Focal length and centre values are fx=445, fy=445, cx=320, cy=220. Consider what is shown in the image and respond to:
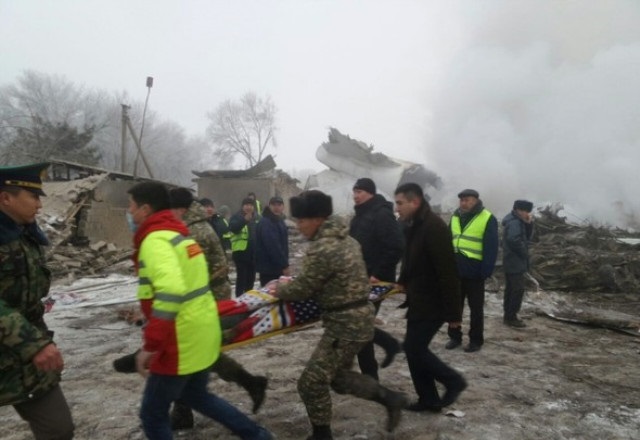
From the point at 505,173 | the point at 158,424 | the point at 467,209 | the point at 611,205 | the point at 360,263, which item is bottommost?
the point at 158,424

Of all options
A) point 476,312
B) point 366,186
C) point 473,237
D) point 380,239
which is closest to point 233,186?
point 473,237

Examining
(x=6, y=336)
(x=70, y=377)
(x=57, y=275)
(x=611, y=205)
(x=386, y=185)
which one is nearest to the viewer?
(x=6, y=336)

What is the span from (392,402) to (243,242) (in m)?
4.40

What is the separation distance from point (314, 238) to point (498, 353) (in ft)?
10.9

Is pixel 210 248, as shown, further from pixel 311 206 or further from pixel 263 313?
pixel 311 206

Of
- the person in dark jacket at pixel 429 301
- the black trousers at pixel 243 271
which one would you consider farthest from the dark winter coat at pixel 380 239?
the black trousers at pixel 243 271

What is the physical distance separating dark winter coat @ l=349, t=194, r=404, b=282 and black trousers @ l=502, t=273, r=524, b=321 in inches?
111

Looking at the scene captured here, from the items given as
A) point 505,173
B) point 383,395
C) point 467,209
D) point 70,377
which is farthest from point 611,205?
point 70,377

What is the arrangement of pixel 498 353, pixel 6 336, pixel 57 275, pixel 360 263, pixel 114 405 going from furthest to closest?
pixel 57 275 → pixel 498 353 → pixel 114 405 → pixel 360 263 → pixel 6 336

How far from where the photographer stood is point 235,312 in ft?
9.70

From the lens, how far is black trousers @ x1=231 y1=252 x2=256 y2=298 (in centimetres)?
705

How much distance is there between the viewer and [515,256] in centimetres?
603

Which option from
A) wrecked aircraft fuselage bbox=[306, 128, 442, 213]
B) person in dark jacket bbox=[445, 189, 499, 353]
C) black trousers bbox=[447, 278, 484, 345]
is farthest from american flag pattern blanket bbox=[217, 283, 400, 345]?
wrecked aircraft fuselage bbox=[306, 128, 442, 213]

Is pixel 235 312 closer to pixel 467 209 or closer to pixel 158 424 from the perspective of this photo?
pixel 158 424
